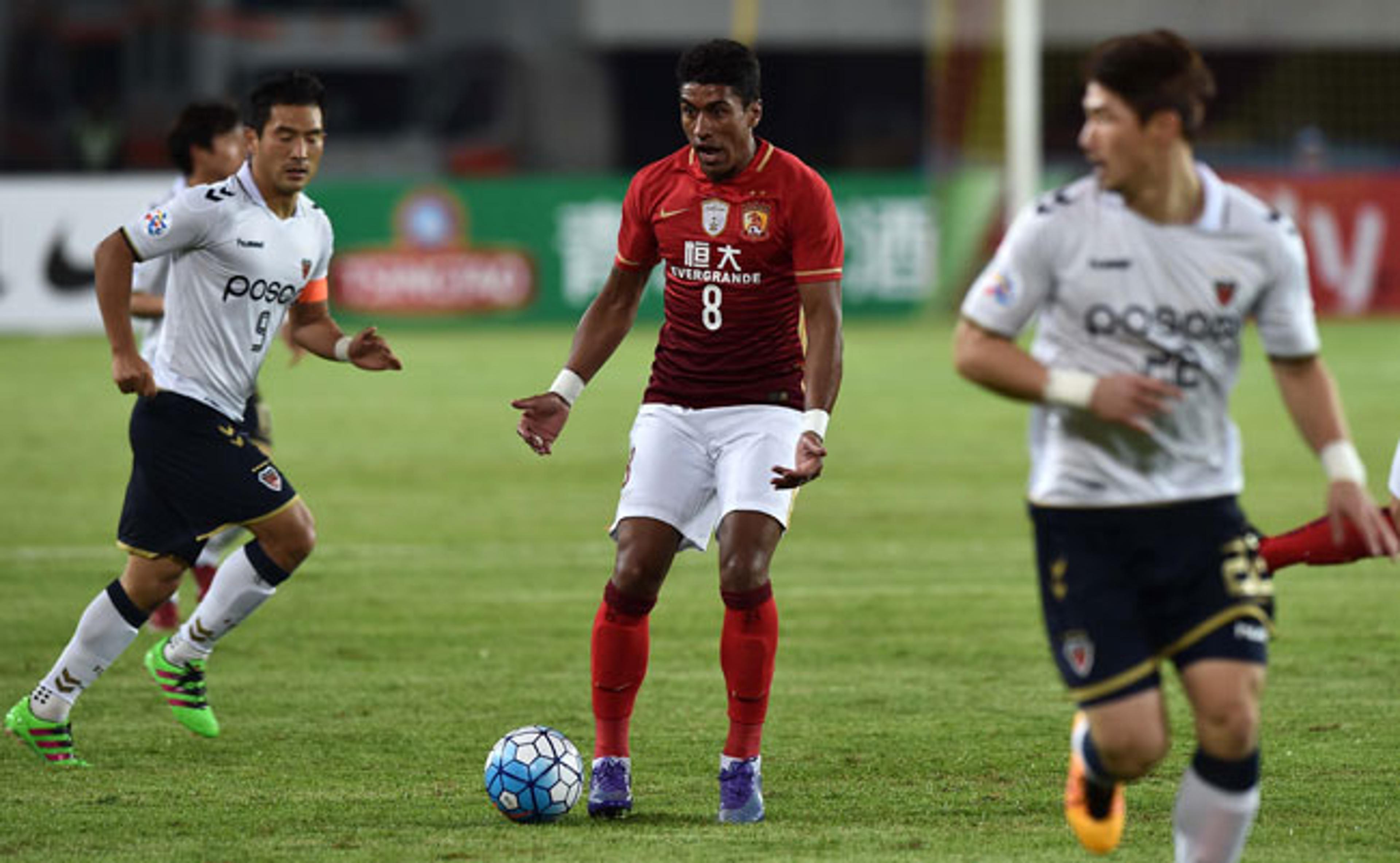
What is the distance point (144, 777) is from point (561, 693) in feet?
6.45

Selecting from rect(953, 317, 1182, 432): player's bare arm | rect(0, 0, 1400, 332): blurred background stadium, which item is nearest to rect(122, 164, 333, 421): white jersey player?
rect(953, 317, 1182, 432): player's bare arm

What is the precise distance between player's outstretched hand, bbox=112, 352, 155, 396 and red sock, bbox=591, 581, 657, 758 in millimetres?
1715

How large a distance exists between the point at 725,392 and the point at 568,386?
527 millimetres

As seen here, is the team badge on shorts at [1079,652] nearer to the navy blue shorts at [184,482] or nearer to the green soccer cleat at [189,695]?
the navy blue shorts at [184,482]

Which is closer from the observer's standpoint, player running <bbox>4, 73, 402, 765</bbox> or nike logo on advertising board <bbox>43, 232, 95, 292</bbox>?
player running <bbox>4, 73, 402, 765</bbox>

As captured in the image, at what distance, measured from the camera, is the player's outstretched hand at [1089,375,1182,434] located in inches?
206

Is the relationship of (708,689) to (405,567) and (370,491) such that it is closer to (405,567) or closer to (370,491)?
(405,567)

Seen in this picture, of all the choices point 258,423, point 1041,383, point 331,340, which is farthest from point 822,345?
point 258,423

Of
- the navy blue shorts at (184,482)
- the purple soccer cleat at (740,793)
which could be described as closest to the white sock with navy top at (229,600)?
the navy blue shorts at (184,482)

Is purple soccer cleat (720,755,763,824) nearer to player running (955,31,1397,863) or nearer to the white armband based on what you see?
the white armband

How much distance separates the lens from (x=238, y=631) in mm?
10492

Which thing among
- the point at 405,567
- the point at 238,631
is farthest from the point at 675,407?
the point at 405,567

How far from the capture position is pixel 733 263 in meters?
7.06

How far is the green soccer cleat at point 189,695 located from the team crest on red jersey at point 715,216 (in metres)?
2.52
